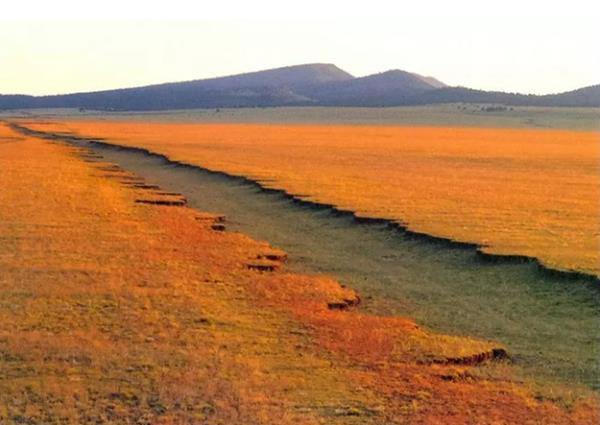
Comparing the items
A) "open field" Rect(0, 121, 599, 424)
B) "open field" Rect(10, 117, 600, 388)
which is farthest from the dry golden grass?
"open field" Rect(0, 121, 599, 424)

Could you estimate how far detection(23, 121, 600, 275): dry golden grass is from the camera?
22.9 metres

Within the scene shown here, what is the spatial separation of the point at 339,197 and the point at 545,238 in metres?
9.77

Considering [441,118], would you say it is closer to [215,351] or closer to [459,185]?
[459,185]

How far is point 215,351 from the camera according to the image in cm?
1220

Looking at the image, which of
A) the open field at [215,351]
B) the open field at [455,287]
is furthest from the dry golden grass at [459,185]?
the open field at [215,351]

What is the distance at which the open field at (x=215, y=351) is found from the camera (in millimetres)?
10219

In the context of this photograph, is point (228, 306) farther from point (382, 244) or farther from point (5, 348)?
point (382, 244)

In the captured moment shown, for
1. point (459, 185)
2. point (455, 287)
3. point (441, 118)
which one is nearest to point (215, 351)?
point (455, 287)

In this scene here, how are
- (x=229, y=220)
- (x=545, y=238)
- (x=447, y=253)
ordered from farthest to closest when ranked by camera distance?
(x=229, y=220) < (x=545, y=238) < (x=447, y=253)

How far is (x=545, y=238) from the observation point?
22.5m

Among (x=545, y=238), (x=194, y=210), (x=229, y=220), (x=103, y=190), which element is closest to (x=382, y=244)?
(x=545, y=238)

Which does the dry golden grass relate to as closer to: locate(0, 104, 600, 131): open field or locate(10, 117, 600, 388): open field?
locate(10, 117, 600, 388): open field

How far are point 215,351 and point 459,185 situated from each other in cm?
2690

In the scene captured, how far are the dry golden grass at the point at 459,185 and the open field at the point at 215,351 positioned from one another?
5836 millimetres
